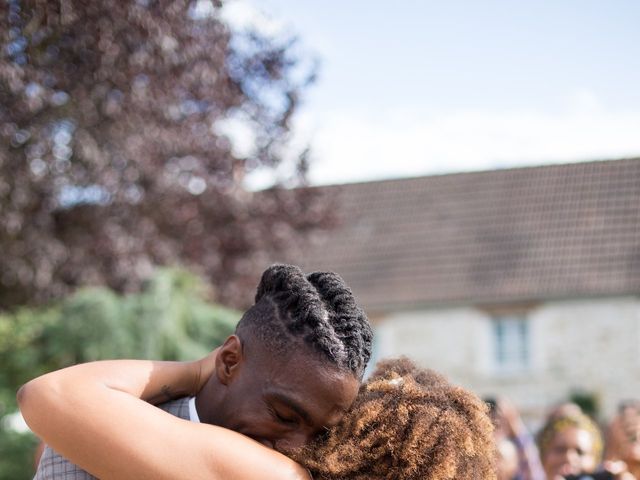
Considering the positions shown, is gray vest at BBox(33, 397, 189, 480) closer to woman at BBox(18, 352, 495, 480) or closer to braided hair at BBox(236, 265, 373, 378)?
woman at BBox(18, 352, 495, 480)

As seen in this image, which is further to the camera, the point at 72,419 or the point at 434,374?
the point at 434,374

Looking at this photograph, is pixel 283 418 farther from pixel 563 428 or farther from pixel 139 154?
pixel 139 154

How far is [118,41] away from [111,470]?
5.21 meters

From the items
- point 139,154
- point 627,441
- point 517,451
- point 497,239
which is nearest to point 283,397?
point 627,441

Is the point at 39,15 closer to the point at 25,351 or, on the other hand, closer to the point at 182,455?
the point at 182,455

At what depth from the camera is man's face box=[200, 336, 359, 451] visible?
7.89 feet

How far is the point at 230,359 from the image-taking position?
98.9 inches

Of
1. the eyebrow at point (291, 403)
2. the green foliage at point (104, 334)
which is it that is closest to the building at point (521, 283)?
the green foliage at point (104, 334)

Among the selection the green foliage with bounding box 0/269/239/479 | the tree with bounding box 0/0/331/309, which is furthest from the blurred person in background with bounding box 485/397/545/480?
the tree with bounding box 0/0/331/309

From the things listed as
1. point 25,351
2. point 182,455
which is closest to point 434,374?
point 182,455

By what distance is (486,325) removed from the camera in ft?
95.0

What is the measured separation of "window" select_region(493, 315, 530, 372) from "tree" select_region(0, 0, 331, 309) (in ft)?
51.6

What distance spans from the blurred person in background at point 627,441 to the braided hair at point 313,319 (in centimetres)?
501

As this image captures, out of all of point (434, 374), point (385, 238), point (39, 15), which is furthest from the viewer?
point (385, 238)
